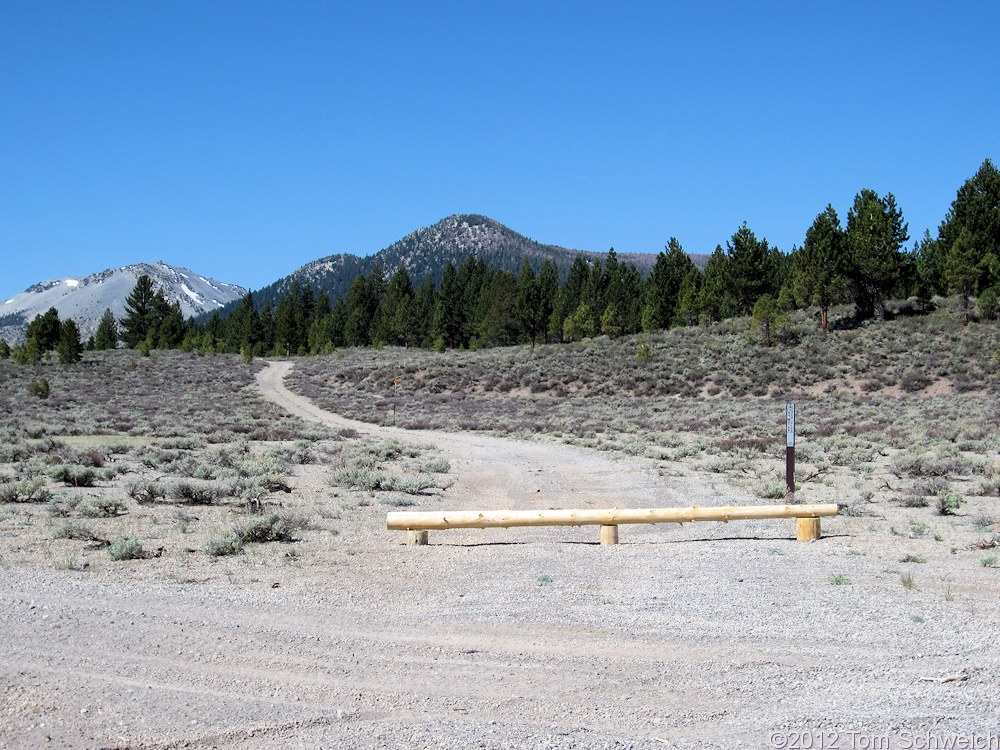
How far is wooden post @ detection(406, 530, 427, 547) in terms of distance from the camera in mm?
10961

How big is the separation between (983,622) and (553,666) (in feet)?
12.8

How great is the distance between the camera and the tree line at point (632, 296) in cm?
6247

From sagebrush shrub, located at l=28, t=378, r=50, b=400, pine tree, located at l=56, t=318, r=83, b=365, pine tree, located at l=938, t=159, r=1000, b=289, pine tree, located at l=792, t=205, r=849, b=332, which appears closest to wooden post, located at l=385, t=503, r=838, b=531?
sagebrush shrub, located at l=28, t=378, r=50, b=400

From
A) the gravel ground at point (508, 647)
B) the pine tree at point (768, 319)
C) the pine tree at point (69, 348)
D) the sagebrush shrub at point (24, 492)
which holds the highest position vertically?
the pine tree at point (768, 319)

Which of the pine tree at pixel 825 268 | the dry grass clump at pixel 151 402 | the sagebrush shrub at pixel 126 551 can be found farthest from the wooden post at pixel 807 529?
the pine tree at pixel 825 268

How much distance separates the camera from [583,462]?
2284 centimetres

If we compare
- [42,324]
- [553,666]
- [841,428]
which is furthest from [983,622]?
[42,324]

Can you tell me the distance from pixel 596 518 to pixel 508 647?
4343 mm

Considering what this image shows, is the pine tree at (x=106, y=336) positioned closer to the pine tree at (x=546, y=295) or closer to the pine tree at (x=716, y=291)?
the pine tree at (x=546, y=295)

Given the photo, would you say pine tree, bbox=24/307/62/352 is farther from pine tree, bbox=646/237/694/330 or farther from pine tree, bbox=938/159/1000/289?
pine tree, bbox=938/159/1000/289

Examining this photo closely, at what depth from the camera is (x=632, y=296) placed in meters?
98.6

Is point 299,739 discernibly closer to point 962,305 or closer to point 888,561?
point 888,561

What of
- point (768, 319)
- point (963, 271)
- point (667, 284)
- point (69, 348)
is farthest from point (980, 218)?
point (69, 348)

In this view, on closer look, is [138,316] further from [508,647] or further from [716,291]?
[508,647]
